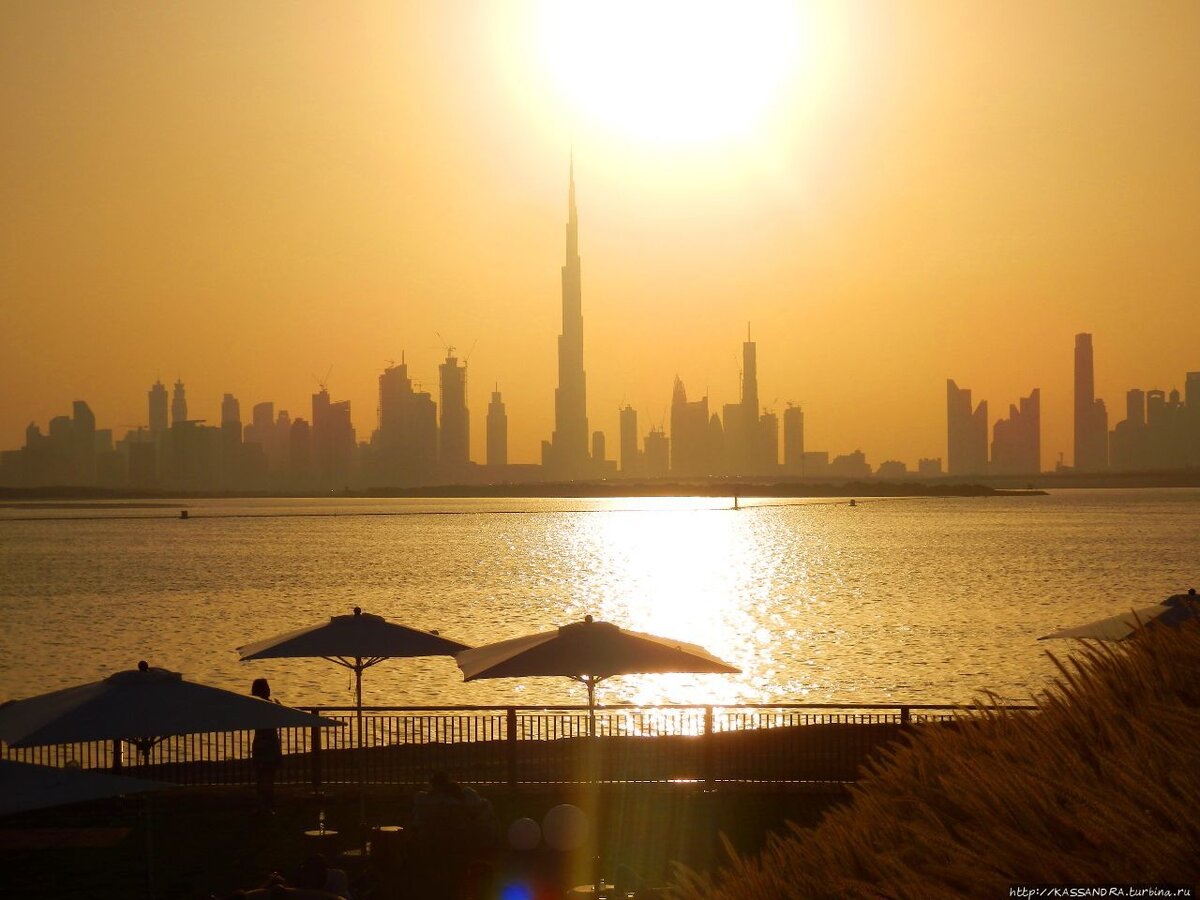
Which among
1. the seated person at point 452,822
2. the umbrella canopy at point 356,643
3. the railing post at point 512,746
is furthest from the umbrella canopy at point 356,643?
the seated person at point 452,822

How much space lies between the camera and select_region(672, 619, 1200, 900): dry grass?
237 cm

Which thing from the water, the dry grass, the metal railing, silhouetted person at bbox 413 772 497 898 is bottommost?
the water

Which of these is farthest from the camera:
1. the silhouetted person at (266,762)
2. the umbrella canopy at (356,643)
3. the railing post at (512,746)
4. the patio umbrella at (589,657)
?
the umbrella canopy at (356,643)

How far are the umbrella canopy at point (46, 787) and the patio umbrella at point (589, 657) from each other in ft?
22.0

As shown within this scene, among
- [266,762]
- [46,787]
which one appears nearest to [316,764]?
[266,762]

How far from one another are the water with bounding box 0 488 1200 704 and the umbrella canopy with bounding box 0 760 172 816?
3072 centimetres

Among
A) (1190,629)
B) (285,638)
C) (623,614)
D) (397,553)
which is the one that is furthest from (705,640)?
(397,553)

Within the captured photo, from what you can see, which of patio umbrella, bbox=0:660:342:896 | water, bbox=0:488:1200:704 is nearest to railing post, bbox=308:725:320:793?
patio umbrella, bbox=0:660:342:896

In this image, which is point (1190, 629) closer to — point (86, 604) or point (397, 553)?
point (86, 604)

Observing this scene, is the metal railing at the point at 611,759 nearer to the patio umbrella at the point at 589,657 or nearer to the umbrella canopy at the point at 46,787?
the patio umbrella at the point at 589,657

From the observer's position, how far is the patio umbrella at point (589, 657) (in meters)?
18.4

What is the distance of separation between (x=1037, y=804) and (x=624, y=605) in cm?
8982

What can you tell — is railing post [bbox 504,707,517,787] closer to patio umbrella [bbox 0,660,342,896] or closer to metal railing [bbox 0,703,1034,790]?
metal railing [bbox 0,703,1034,790]

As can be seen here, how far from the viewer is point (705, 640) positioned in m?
70.1
